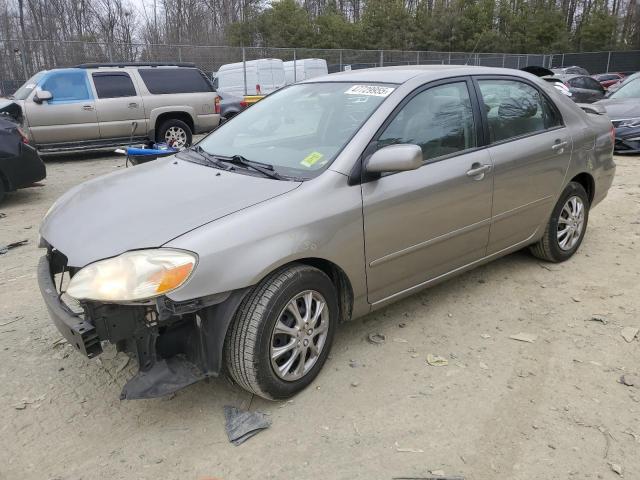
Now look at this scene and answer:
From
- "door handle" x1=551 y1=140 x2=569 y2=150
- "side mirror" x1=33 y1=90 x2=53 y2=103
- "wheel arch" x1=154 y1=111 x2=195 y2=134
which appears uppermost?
"side mirror" x1=33 y1=90 x2=53 y2=103

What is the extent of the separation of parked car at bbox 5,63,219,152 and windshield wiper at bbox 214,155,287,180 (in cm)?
778

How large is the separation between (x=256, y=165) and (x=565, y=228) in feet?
9.52

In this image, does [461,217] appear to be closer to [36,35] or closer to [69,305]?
[69,305]

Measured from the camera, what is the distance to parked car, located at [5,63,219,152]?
32.6 feet

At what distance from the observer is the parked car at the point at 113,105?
9.93 m

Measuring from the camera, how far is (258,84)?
17.0m

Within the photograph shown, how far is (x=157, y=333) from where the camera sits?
8.18 feet

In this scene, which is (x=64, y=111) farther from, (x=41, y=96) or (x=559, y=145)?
(x=559, y=145)

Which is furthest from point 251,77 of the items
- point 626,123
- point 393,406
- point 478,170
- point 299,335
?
point 393,406

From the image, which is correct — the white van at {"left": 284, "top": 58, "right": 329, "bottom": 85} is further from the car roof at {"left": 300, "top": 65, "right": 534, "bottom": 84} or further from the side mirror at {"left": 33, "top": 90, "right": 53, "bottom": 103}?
the car roof at {"left": 300, "top": 65, "right": 534, "bottom": 84}

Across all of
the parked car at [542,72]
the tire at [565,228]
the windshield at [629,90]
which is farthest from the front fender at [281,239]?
the windshield at [629,90]

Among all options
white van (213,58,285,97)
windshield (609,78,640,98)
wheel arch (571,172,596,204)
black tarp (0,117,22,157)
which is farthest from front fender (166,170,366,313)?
white van (213,58,285,97)

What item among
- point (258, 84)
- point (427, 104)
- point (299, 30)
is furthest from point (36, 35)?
point (427, 104)

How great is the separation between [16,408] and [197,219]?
1443 millimetres
